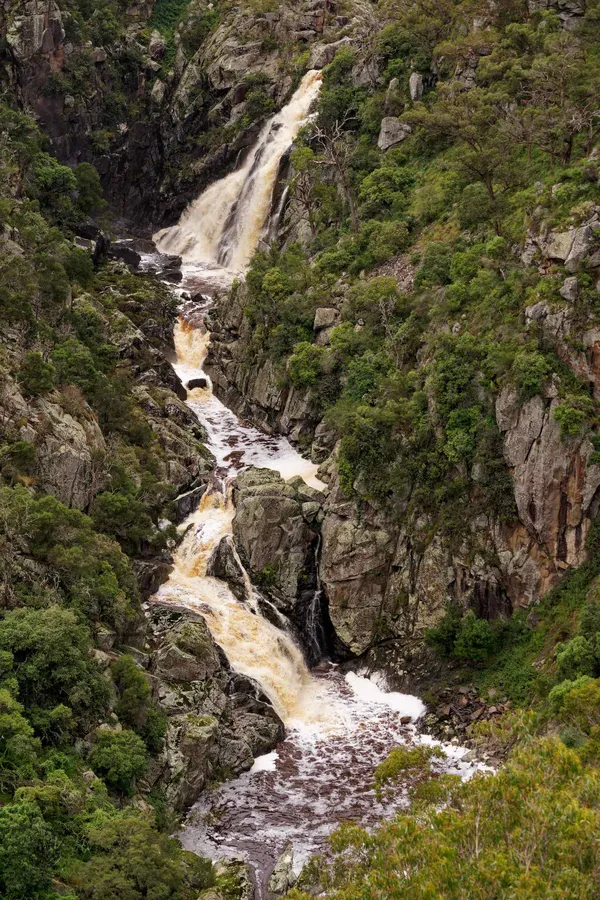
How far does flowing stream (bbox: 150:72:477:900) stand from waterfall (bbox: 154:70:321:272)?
1407 centimetres

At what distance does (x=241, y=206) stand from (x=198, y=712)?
185 ft

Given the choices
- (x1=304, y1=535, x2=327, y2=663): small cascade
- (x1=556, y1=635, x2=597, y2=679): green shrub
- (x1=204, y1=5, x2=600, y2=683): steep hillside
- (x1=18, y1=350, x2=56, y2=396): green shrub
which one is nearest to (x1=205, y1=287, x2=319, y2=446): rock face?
(x1=204, y1=5, x2=600, y2=683): steep hillside

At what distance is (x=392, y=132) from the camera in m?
71.6

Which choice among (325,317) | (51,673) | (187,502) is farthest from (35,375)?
(325,317)

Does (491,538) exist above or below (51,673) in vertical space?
above

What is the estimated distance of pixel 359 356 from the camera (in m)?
58.8

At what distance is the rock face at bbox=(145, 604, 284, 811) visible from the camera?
3925cm

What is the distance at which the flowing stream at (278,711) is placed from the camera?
3731 centimetres

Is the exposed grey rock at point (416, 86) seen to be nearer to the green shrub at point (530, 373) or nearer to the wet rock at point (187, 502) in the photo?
the green shrub at point (530, 373)

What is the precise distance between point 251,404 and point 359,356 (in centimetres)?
1259

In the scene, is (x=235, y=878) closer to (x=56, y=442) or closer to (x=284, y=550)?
(x=284, y=550)

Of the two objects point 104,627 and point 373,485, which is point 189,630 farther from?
point 373,485

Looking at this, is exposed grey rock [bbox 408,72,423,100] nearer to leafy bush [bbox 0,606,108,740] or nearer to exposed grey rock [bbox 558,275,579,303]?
exposed grey rock [bbox 558,275,579,303]

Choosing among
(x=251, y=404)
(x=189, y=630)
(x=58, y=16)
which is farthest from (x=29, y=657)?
(x=58, y=16)
